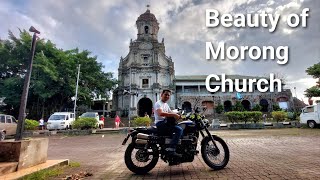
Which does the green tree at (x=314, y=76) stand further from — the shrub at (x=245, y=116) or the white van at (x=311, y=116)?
the shrub at (x=245, y=116)

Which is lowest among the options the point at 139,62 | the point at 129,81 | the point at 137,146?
the point at 137,146

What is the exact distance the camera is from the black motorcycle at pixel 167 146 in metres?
4.97

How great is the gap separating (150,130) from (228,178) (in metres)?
1.67

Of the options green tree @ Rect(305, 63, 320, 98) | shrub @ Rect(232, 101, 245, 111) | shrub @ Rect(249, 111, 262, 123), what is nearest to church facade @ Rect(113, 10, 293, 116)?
shrub @ Rect(232, 101, 245, 111)

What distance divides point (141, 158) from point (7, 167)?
223 cm

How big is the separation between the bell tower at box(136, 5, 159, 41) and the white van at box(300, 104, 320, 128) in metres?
28.4

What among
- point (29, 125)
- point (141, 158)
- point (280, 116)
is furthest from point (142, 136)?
point (280, 116)

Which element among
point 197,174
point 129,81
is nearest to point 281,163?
point 197,174

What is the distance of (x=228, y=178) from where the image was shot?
4273mm

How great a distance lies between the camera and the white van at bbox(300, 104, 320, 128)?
64.4 ft

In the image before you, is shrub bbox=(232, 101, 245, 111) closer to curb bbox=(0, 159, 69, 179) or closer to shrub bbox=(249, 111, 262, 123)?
shrub bbox=(249, 111, 262, 123)

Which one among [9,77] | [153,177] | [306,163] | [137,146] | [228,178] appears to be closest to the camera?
[228,178]

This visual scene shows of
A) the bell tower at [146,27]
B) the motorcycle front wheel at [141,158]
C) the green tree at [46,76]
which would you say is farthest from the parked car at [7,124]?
the bell tower at [146,27]

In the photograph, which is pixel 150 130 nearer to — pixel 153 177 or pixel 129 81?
pixel 153 177
